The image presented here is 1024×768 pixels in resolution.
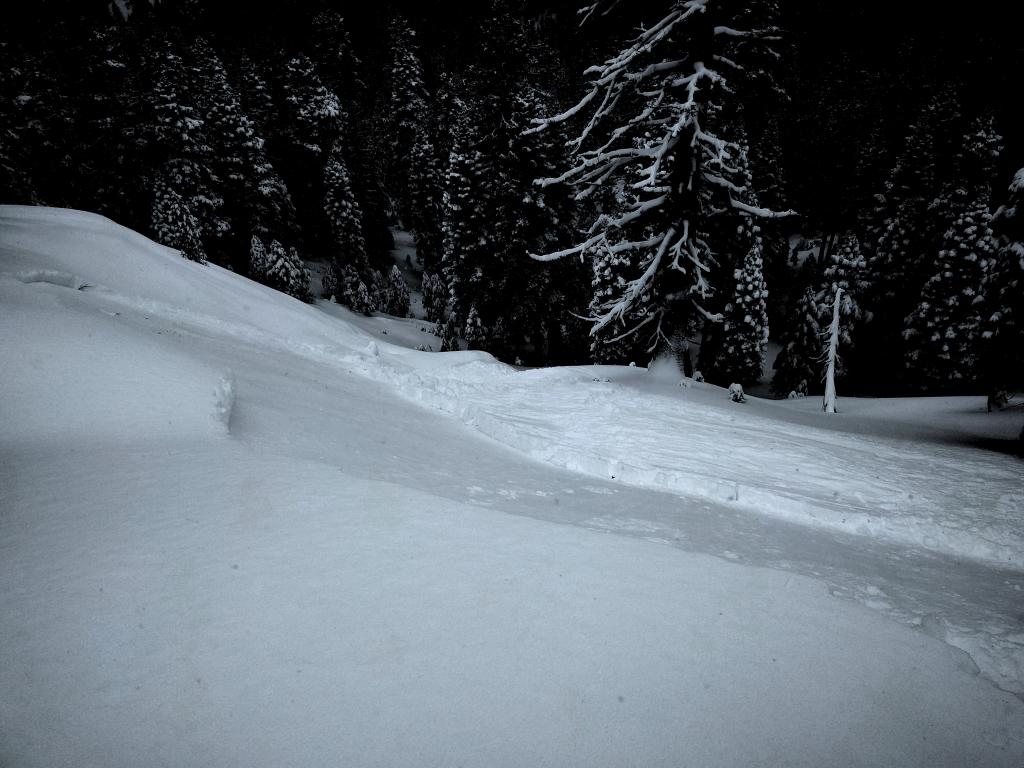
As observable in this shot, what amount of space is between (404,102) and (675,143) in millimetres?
55070

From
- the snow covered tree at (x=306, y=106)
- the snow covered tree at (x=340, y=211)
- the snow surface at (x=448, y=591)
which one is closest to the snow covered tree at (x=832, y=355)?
the snow surface at (x=448, y=591)

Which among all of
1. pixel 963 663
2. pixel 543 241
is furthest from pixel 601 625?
pixel 543 241

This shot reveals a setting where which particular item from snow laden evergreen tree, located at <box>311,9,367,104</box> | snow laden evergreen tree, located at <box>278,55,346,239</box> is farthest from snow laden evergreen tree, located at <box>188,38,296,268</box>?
snow laden evergreen tree, located at <box>311,9,367,104</box>

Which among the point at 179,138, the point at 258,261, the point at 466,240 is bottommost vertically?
the point at 258,261

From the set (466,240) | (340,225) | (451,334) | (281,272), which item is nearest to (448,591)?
(466,240)

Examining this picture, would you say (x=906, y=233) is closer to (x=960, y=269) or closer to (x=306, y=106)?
(x=960, y=269)

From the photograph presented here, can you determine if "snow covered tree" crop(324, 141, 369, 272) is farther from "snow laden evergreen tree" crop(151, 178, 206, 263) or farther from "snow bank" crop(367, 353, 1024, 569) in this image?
"snow bank" crop(367, 353, 1024, 569)

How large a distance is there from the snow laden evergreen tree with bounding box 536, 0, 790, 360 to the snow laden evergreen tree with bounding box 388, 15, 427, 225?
46.7 meters

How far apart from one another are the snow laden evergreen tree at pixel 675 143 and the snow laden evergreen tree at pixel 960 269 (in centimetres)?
2514

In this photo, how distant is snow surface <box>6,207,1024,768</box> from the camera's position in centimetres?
213

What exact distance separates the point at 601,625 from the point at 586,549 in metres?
0.93

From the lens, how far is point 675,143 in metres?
11.2

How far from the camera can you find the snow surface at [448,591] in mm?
2131

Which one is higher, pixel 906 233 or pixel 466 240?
pixel 906 233
